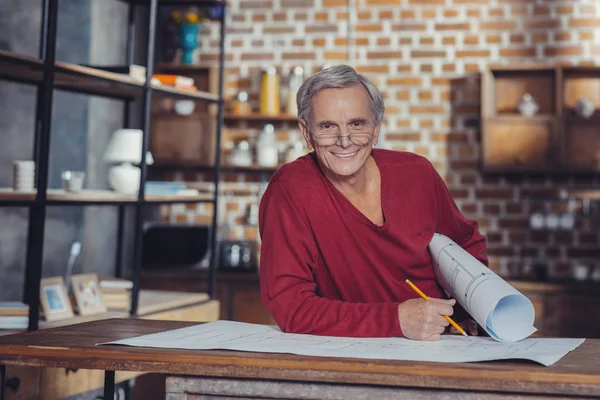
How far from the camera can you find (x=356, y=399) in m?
1.41

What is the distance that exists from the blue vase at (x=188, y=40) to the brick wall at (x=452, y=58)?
0.31 meters

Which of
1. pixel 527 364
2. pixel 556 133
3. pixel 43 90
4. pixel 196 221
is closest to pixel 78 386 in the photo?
pixel 43 90

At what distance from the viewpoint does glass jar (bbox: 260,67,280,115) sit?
4988 millimetres

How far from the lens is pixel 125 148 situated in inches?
137

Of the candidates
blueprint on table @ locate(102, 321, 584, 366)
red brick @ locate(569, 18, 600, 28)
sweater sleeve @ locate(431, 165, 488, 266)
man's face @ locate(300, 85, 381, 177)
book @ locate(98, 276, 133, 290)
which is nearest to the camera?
blueprint on table @ locate(102, 321, 584, 366)

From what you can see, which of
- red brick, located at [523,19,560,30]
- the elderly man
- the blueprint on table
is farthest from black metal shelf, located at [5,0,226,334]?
red brick, located at [523,19,560,30]

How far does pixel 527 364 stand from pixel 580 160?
3.52 metres

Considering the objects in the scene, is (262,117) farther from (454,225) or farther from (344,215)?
(344,215)

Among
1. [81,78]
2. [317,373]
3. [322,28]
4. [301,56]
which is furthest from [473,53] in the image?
[317,373]

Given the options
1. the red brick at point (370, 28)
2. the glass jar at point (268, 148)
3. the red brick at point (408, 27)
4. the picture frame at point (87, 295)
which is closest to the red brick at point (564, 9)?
the red brick at point (408, 27)

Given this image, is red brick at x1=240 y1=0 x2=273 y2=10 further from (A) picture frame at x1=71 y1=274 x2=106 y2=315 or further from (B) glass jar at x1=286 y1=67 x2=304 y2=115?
(A) picture frame at x1=71 y1=274 x2=106 y2=315

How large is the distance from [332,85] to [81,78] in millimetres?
1499

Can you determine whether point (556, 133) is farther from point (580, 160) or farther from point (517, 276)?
point (517, 276)

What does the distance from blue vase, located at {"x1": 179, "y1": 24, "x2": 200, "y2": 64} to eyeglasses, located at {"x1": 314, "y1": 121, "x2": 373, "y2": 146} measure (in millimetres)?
3258
